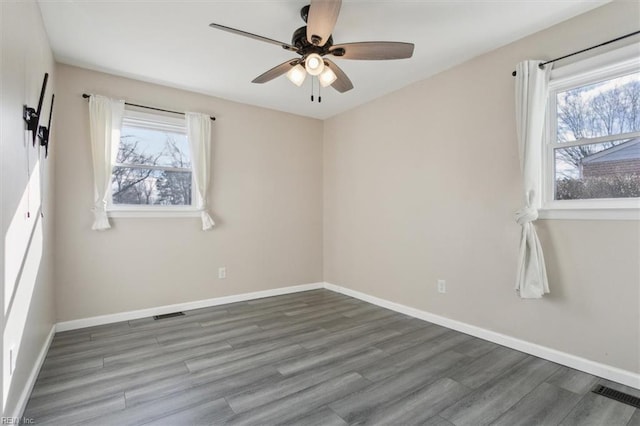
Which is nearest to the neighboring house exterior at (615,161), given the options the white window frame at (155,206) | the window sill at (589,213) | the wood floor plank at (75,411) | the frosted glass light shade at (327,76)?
the window sill at (589,213)

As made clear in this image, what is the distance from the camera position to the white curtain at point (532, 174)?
2.51 m

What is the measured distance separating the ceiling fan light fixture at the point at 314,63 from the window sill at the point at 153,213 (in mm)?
2372

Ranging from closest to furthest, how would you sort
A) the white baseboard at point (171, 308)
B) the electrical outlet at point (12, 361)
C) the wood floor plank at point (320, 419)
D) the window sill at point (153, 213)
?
1. the electrical outlet at point (12, 361)
2. the wood floor plank at point (320, 419)
3. the white baseboard at point (171, 308)
4. the window sill at point (153, 213)

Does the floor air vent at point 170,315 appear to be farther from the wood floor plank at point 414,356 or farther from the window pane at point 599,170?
the window pane at point 599,170

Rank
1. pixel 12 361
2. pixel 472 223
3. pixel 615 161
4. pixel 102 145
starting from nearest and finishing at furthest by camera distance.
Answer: pixel 12 361 < pixel 615 161 < pixel 472 223 < pixel 102 145

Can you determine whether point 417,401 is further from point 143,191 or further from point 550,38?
point 143,191

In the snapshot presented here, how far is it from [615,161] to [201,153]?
387 cm

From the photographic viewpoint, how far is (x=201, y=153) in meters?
3.92

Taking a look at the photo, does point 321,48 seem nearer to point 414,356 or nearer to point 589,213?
point 589,213

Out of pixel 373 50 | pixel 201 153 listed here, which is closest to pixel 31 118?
pixel 201 153

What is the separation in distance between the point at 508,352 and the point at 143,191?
13.0 ft

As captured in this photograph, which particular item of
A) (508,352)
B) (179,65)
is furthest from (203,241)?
(508,352)

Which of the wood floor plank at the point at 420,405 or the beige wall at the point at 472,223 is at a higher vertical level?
the beige wall at the point at 472,223

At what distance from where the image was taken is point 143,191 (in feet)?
12.2
